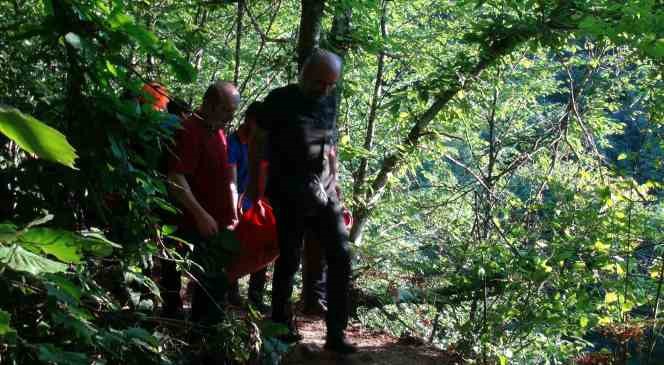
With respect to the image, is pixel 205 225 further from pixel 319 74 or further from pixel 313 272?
pixel 313 272

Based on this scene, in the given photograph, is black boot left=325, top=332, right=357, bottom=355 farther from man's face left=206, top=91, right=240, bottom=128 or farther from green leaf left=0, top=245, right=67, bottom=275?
green leaf left=0, top=245, right=67, bottom=275

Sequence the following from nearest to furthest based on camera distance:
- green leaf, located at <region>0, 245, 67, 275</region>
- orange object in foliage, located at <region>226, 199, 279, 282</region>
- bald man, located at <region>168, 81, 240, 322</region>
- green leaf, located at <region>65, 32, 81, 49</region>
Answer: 1. green leaf, located at <region>0, 245, 67, 275</region>
2. green leaf, located at <region>65, 32, 81, 49</region>
3. bald man, located at <region>168, 81, 240, 322</region>
4. orange object in foliage, located at <region>226, 199, 279, 282</region>

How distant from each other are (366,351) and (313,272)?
2.66 ft

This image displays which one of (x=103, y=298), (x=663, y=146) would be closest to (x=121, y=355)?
(x=103, y=298)

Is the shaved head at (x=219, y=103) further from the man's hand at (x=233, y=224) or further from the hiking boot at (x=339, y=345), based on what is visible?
the hiking boot at (x=339, y=345)

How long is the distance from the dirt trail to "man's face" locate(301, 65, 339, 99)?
1.61 meters

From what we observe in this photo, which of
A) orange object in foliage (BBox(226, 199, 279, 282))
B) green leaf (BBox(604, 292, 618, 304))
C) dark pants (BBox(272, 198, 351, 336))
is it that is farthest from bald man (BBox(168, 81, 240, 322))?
green leaf (BBox(604, 292, 618, 304))

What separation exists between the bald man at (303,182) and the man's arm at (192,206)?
28.6 inches

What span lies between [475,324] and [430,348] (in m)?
0.52

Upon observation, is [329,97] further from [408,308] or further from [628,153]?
[408,308]

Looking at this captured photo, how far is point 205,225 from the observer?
344 centimetres

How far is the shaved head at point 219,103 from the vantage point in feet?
11.7

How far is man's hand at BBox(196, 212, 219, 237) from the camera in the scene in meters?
3.43

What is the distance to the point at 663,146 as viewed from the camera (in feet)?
16.5
